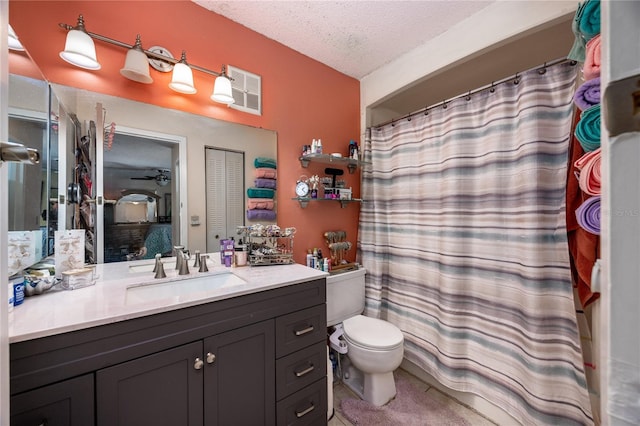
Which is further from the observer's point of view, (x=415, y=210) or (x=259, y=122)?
(x=415, y=210)

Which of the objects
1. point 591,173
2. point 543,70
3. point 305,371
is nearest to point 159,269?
point 305,371

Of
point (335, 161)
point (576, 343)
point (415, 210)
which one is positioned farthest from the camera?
point (335, 161)

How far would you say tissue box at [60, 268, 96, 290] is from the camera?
1040 millimetres

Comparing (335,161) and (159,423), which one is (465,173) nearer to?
(335,161)

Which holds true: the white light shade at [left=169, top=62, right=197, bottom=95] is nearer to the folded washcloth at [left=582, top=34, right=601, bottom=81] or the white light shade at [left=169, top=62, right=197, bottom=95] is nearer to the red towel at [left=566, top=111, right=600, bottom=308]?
the folded washcloth at [left=582, top=34, right=601, bottom=81]

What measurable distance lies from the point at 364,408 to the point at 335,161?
1851mm

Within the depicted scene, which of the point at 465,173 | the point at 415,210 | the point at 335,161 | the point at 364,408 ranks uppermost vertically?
the point at 335,161

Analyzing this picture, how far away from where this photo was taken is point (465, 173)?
164 centimetres

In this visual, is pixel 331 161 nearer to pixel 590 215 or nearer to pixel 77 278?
pixel 590 215

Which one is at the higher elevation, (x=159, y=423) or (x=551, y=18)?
(x=551, y=18)

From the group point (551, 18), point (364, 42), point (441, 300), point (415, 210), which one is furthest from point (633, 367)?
point (364, 42)

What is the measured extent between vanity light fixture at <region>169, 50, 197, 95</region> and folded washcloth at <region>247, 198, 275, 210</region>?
763mm

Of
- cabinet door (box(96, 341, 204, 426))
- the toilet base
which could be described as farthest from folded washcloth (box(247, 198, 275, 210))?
the toilet base

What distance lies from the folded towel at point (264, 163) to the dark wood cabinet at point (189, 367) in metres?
0.94
